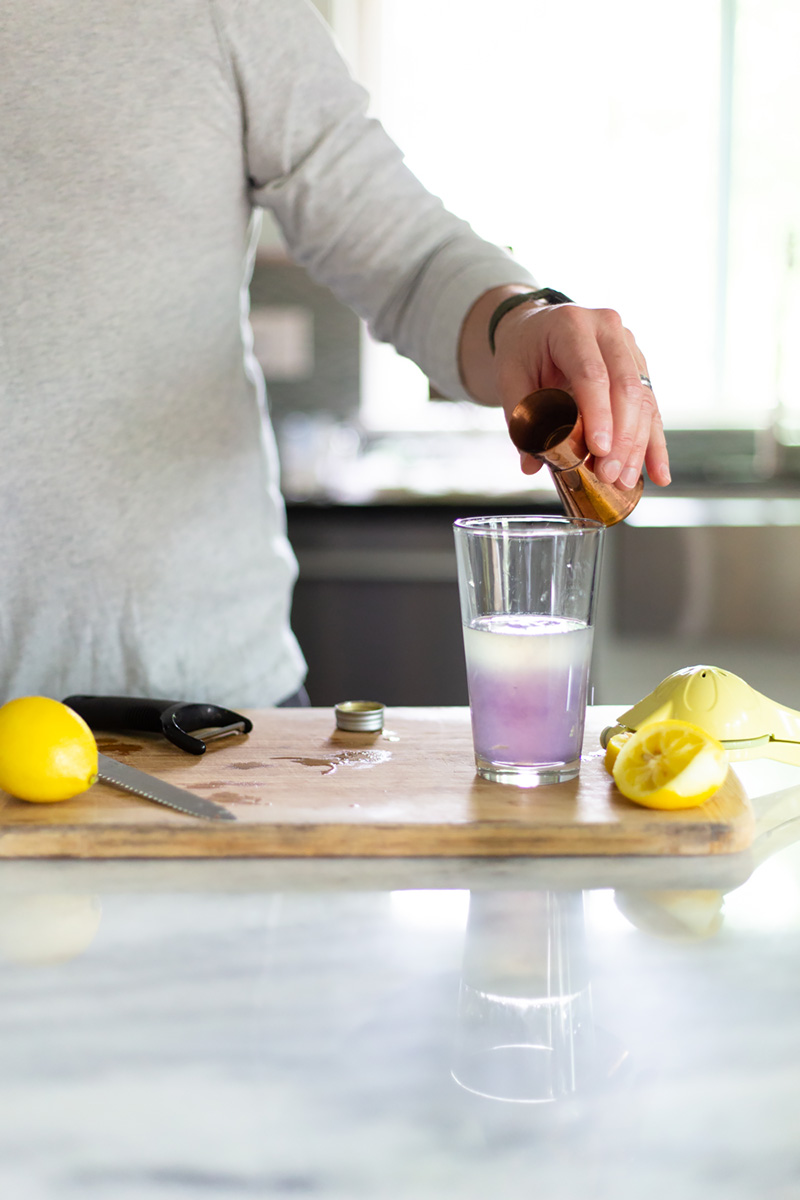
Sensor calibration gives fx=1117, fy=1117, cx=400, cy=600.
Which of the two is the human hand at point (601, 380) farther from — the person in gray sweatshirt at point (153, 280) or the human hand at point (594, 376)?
the person in gray sweatshirt at point (153, 280)

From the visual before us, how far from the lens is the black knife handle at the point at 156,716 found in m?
0.90

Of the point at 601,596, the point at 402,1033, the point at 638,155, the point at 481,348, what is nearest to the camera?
the point at 402,1033

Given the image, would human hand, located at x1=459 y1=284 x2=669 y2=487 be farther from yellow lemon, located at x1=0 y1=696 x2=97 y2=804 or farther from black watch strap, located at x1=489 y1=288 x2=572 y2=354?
yellow lemon, located at x1=0 y1=696 x2=97 y2=804

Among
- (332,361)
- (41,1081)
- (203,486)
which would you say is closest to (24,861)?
(41,1081)

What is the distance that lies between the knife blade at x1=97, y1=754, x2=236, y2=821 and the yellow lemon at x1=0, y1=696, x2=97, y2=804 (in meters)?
0.03

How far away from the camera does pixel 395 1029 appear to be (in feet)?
1.59

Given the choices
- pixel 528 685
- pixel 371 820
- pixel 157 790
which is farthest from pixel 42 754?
pixel 528 685

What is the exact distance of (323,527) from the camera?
2393 mm

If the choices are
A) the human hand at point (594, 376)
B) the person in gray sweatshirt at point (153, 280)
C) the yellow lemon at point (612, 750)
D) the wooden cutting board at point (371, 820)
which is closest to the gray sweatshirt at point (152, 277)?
the person in gray sweatshirt at point (153, 280)

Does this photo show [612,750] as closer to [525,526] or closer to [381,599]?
[525,526]

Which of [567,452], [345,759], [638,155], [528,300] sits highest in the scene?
[638,155]

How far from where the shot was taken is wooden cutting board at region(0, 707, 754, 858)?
2.32ft

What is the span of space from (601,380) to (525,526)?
0.12 metres

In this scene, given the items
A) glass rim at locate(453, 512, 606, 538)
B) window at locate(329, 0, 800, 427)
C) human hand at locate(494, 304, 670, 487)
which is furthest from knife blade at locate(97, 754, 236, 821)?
window at locate(329, 0, 800, 427)
